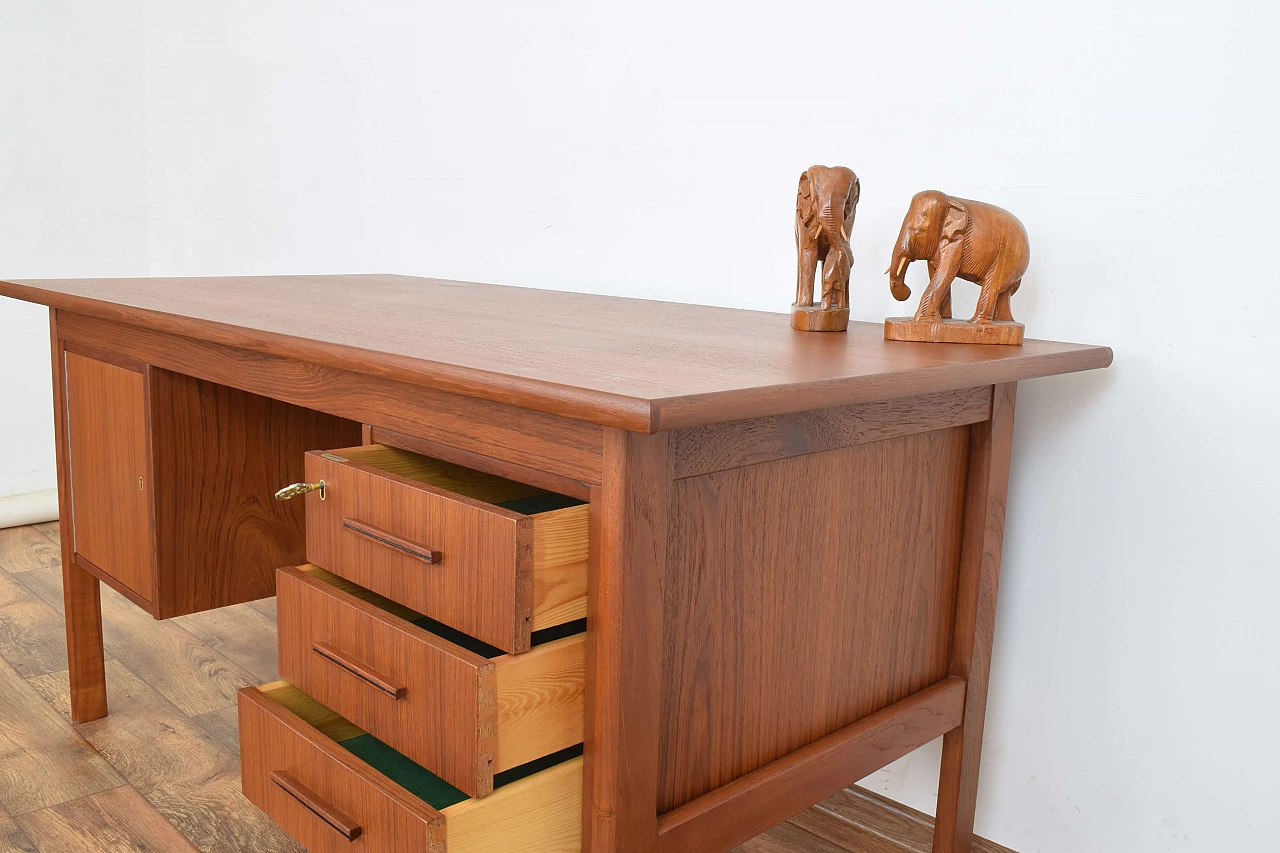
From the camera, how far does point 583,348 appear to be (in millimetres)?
1043

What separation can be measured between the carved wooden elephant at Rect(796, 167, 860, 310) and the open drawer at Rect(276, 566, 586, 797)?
488 millimetres

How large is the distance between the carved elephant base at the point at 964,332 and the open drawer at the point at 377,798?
567mm

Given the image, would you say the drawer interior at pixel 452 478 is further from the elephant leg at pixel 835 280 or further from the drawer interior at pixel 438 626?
the elephant leg at pixel 835 280

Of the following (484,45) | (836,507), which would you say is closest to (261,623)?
(484,45)

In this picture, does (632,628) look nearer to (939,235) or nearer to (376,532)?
(376,532)

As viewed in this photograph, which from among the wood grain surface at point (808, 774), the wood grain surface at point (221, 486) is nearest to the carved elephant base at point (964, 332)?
the wood grain surface at point (808, 774)

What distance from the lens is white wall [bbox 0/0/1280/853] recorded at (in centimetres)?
118

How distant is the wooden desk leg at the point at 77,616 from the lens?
1733mm

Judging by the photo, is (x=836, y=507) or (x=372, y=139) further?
(x=372, y=139)

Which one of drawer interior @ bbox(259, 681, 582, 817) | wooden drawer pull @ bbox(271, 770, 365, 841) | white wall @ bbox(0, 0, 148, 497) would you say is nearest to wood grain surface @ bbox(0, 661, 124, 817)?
drawer interior @ bbox(259, 681, 582, 817)

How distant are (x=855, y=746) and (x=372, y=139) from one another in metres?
1.72

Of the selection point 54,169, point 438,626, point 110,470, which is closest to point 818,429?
point 438,626

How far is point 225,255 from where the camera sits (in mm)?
2855

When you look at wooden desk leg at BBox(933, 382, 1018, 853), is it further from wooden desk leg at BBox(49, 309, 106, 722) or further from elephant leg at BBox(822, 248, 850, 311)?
wooden desk leg at BBox(49, 309, 106, 722)
